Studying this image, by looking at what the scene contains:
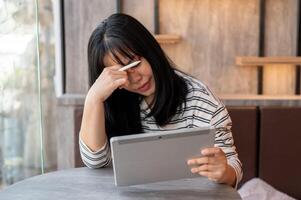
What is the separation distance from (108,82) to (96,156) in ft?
0.72

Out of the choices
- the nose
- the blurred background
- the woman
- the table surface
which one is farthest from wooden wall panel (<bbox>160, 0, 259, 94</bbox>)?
the table surface

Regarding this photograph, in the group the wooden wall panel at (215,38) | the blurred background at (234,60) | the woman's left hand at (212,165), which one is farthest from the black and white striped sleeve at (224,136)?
the wooden wall panel at (215,38)

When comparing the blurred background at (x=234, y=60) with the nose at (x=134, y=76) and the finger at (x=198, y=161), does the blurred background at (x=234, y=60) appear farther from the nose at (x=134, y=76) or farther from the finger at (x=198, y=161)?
the finger at (x=198, y=161)

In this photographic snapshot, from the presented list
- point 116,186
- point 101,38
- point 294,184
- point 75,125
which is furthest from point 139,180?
point 294,184

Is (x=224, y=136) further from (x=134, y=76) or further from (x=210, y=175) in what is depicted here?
(x=134, y=76)

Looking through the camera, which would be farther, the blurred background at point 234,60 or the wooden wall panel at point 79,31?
the wooden wall panel at point 79,31

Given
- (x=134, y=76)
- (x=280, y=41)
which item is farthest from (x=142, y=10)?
(x=134, y=76)

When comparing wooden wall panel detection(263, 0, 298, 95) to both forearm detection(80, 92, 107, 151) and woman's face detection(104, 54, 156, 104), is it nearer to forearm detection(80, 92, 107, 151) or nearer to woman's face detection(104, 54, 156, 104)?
woman's face detection(104, 54, 156, 104)

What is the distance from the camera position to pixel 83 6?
7.27 feet

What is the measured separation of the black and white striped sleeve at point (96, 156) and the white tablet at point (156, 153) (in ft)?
0.70

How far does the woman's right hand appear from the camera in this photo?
1.20m

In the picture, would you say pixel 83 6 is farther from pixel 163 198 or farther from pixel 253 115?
pixel 163 198

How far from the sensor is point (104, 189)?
109 centimetres

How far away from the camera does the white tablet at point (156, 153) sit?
3.19 feet
